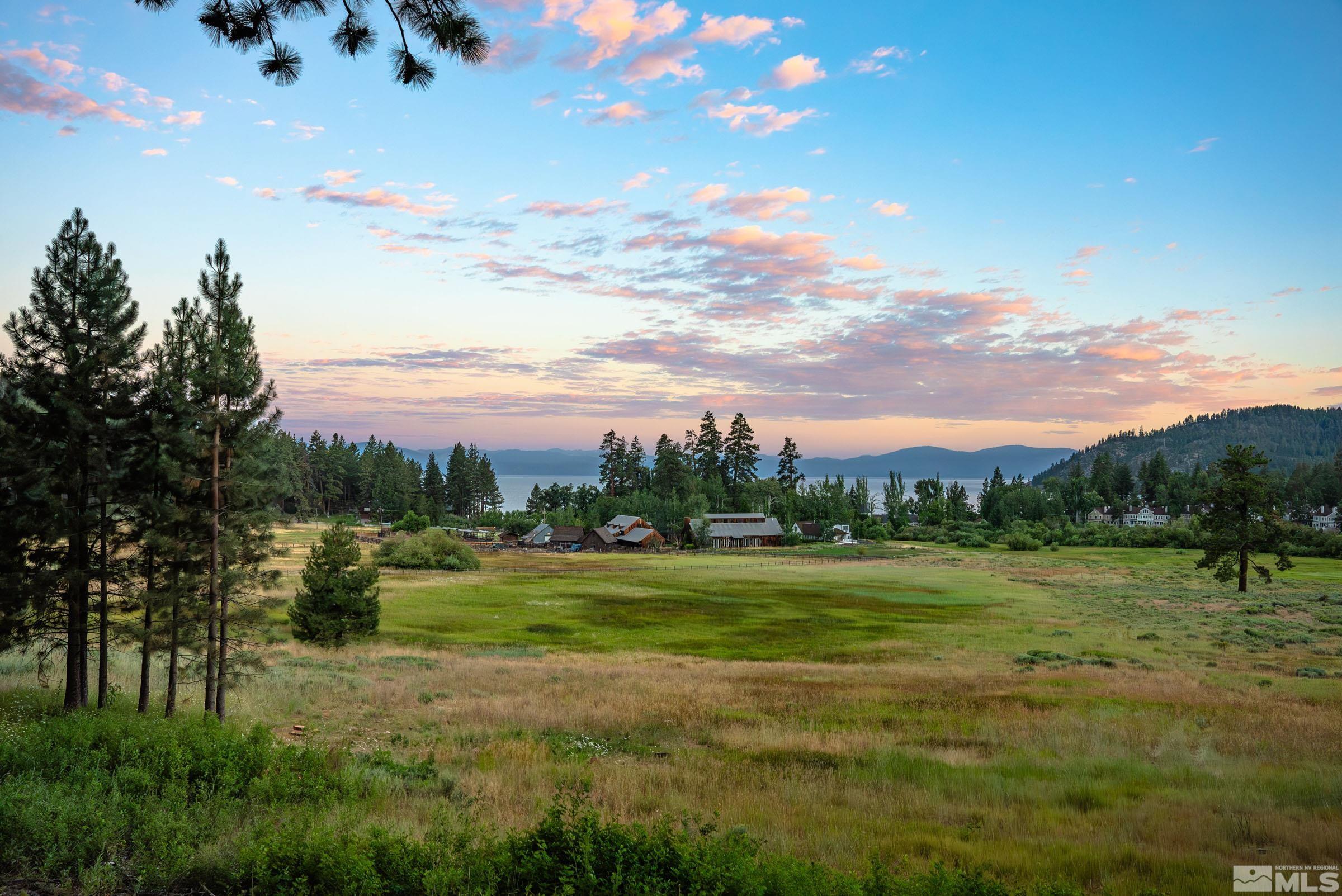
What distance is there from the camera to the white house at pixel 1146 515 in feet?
568

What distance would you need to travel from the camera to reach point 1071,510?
167m

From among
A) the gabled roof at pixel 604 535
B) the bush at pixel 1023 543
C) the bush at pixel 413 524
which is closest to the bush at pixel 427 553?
the bush at pixel 413 524

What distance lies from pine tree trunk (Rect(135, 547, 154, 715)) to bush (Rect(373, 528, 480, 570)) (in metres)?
62.8

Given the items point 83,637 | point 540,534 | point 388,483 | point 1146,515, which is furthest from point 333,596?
point 1146,515

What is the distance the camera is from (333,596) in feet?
107

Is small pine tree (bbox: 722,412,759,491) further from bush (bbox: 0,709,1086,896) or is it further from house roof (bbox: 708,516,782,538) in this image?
bush (bbox: 0,709,1086,896)

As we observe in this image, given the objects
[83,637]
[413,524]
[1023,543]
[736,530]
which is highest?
[83,637]

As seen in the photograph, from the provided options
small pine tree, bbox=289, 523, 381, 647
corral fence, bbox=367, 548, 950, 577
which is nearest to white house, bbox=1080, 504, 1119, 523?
corral fence, bbox=367, 548, 950, 577

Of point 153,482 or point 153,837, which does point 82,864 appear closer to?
point 153,837

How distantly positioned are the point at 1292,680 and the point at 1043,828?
Answer: 1938 cm

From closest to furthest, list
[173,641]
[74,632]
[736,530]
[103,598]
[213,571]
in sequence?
1. [74,632]
2. [103,598]
3. [173,641]
4. [213,571]
5. [736,530]

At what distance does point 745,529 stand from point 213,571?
111305 mm

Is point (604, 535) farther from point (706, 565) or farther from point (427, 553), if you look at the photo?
point (427, 553)

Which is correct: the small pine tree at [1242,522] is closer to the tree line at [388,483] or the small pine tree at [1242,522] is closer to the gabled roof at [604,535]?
the gabled roof at [604,535]
